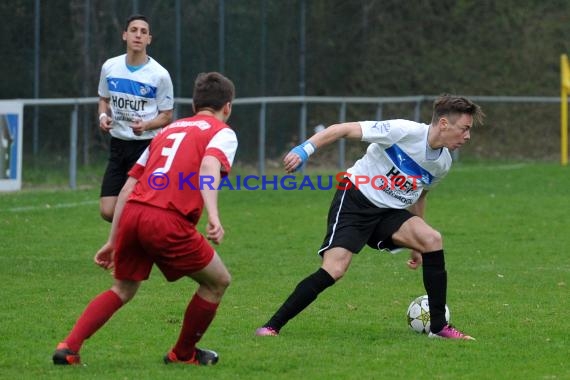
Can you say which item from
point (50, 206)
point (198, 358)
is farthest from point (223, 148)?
point (50, 206)

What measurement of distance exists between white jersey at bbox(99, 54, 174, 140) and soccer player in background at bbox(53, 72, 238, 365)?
356 cm

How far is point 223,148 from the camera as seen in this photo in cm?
586

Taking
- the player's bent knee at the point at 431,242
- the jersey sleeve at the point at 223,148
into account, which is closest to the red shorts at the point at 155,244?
the jersey sleeve at the point at 223,148

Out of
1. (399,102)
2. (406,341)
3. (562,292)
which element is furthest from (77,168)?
(406,341)

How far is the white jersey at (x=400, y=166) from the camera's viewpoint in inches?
286

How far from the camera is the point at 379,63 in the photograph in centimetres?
2488

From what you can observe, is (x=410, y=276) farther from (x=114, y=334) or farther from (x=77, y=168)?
(x=77, y=168)

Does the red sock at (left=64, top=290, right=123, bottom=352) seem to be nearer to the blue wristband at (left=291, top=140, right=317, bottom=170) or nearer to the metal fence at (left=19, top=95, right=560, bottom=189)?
the blue wristband at (left=291, top=140, right=317, bottom=170)

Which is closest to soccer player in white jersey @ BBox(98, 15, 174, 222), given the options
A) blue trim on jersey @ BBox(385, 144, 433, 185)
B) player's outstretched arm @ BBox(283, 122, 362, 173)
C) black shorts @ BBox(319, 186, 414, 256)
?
black shorts @ BBox(319, 186, 414, 256)

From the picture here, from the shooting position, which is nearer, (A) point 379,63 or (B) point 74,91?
(B) point 74,91

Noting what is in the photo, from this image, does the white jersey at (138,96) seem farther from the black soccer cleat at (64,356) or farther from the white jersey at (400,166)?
the black soccer cleat at (64,356)

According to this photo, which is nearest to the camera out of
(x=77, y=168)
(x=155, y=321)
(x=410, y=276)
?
(x=155, y=321)

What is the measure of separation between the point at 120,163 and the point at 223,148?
13.0 feet

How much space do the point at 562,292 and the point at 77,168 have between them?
30.0 feet
